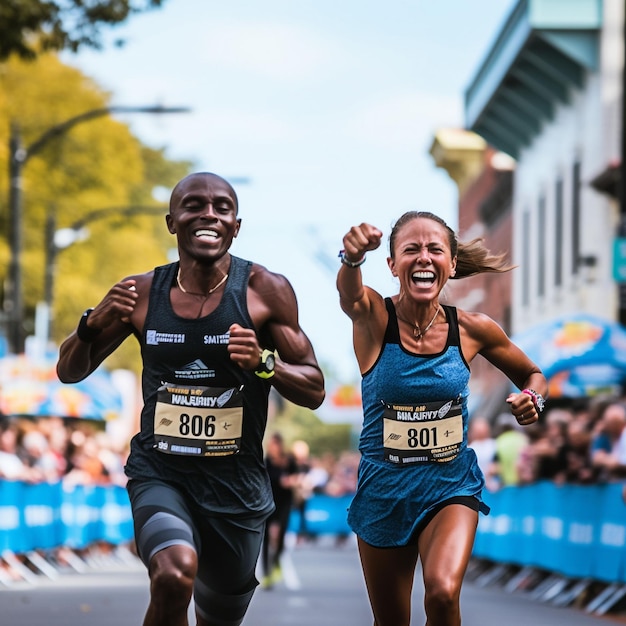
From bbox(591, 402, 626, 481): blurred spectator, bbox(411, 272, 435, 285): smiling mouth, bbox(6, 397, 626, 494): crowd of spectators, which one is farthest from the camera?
bbox(6, 397, 626, 494): crowd of spectators

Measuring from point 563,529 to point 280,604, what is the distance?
8.83ft

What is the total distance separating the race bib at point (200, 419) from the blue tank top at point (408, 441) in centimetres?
68

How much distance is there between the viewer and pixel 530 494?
1844 centimetres

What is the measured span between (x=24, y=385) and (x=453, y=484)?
64.7ft

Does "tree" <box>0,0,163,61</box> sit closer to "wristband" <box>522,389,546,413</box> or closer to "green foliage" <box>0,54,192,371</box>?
A: "wristband" <box>522,389,546,413</box>

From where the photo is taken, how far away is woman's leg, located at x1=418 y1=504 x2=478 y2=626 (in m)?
7.03

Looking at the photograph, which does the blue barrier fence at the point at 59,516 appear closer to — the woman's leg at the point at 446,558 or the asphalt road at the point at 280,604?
the asphalt road at the point at 280,604

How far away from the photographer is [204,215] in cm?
721

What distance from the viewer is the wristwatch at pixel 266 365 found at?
22.6 ft

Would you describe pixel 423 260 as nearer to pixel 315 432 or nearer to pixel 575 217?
pixel 575 217

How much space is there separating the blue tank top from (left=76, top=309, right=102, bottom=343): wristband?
1129mm

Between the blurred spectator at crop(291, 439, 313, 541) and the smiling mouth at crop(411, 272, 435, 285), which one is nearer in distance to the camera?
the smiling mouth at crop(411, 272, 435, 285)

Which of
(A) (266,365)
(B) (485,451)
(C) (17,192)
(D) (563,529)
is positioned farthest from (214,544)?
(C) (17,192)

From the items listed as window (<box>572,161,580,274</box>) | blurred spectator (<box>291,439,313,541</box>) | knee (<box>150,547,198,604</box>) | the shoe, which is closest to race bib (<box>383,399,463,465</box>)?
knee (<box>150,547,198,604</box>)
